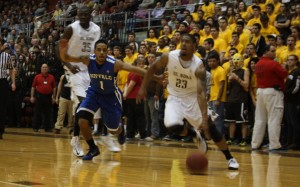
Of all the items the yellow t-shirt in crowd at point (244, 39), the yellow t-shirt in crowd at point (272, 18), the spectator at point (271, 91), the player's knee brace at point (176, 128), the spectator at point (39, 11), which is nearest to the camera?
the player's knee brace at point (176, 128)

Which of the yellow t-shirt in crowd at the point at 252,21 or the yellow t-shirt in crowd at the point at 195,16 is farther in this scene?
the yellow t-shirt in crowd at the point at 195,16

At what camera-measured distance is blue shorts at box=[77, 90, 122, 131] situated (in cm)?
1009

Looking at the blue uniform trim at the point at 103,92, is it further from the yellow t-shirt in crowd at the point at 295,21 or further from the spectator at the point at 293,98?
the yellow t-shirt in crowd at the point at 295,21

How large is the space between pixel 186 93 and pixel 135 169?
58.0 inches

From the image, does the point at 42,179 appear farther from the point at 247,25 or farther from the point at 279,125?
the point at 247,25

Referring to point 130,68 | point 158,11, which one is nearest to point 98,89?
point 130,68

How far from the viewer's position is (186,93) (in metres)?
9.54

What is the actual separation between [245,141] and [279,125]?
138 centimetres

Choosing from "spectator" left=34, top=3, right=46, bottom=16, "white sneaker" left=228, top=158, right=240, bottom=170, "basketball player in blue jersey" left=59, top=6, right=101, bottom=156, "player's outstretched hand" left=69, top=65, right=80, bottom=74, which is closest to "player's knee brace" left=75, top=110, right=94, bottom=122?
"basketball player in blue jersey" left=59, top=6, right=101, bottom=156

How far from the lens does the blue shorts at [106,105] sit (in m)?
10.1

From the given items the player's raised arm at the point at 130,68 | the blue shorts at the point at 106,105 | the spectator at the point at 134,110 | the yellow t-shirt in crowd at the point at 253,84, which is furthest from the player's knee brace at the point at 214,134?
the spectator at the point at 134,110

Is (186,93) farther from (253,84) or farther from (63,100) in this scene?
(63,100)

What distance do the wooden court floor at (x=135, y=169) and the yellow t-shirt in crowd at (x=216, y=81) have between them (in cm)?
267

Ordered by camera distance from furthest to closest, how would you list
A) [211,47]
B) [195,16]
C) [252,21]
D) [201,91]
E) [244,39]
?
[195,16], [252,21], [211,47], [244,39], [201,91]
